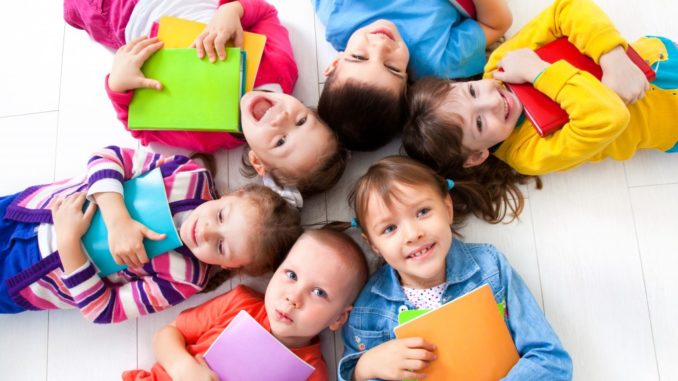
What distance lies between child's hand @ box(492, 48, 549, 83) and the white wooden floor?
9.1 inches

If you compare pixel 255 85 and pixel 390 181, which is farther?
pixel 255 85

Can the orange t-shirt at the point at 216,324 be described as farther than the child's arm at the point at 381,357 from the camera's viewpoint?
Yes

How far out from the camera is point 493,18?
3.65 feet

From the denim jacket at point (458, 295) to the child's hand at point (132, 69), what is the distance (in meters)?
0.67

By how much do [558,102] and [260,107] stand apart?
0.62 m

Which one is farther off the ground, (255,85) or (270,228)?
(255,85)

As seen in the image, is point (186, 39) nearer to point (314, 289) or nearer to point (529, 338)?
point (314, 289)

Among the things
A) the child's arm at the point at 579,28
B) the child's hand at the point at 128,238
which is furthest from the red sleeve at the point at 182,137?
the child's arm at the point at 579,28

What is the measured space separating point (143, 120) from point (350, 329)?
2.16 feet

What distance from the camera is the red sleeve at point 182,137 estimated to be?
1158 millimetres

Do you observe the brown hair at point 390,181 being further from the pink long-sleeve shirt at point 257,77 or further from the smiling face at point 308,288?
the pink long-sleeve shirt at point 257,77

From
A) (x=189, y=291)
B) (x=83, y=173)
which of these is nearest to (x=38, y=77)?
(x=83, y=173)

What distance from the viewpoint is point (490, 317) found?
2.94 ft

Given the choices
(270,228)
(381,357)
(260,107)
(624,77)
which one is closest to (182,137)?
(260,107)
